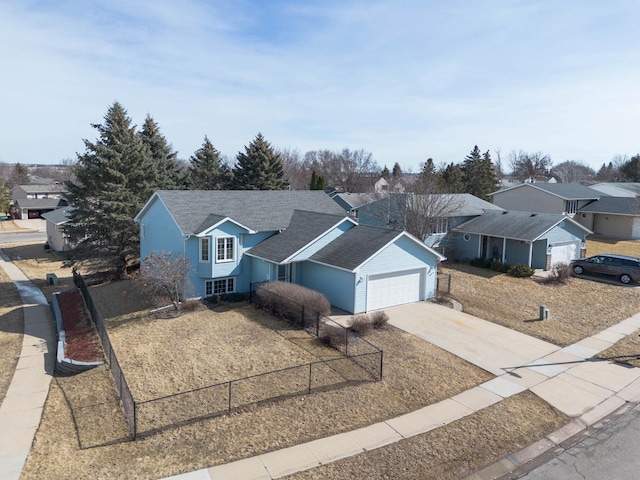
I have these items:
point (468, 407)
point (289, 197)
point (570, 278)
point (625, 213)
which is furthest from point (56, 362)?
point (625, 213)

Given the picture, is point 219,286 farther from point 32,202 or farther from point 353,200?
point 32,202

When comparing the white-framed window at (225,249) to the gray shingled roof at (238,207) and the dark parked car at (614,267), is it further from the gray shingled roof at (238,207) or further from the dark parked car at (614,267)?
the dark parked car at (614,267)

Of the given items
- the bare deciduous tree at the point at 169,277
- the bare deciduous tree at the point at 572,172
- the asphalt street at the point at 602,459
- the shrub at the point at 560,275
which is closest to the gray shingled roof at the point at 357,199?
the shrub at the point at 560,275

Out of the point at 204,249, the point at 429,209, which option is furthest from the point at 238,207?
the point at 429,209

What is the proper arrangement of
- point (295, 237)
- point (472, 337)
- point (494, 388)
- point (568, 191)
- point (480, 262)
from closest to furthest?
point (494, 388)
point (472, 337)
point (295, 237)
point (480, 262)
point (568, 191)

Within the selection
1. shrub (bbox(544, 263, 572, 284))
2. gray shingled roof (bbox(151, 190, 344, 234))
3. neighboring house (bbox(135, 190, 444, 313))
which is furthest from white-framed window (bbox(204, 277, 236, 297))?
shrub (bbox(544, 263, 572, 284))

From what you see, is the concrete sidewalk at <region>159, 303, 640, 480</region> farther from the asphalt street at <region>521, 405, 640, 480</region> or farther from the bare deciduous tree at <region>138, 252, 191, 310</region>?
the bare deciduous tree at <region>138, 252, 191, 310</region>
